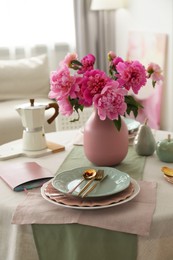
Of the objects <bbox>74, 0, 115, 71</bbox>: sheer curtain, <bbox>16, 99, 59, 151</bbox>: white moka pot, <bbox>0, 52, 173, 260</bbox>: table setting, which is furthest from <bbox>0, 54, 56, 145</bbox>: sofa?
<bbox>0, 52, 173, 260</bbox>: table setting

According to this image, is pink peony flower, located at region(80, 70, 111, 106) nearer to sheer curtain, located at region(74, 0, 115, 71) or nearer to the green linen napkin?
the green linen napkin

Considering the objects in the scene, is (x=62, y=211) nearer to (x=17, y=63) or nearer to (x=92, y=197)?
(x=92, y=197)

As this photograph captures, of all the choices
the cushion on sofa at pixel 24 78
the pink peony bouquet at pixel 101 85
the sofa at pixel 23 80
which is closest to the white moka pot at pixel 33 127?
the pink peony bouquet at pixel 101 85

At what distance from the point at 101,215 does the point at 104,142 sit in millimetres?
382

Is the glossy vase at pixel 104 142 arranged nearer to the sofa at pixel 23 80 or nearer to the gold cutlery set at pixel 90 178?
the gold cutlery set at pixel 90 178

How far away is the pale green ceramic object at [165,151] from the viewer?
59.2 inches

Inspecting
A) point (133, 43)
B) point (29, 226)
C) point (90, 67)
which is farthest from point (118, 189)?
point (133, 43)

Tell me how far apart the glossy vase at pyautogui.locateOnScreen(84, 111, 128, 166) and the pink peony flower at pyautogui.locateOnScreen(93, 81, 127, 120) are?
0.13 meters

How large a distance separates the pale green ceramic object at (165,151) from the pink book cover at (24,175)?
1.38ft

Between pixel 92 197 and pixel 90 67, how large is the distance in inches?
19.2

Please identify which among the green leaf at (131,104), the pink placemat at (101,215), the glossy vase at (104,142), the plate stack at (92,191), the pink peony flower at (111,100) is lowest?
the pink placemat at (101,215)

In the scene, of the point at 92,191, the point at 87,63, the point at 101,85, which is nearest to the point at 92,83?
the point at 101,85

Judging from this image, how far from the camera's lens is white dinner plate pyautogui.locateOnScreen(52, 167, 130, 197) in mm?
Result: 1214

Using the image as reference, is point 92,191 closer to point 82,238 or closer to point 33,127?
point 82,238
